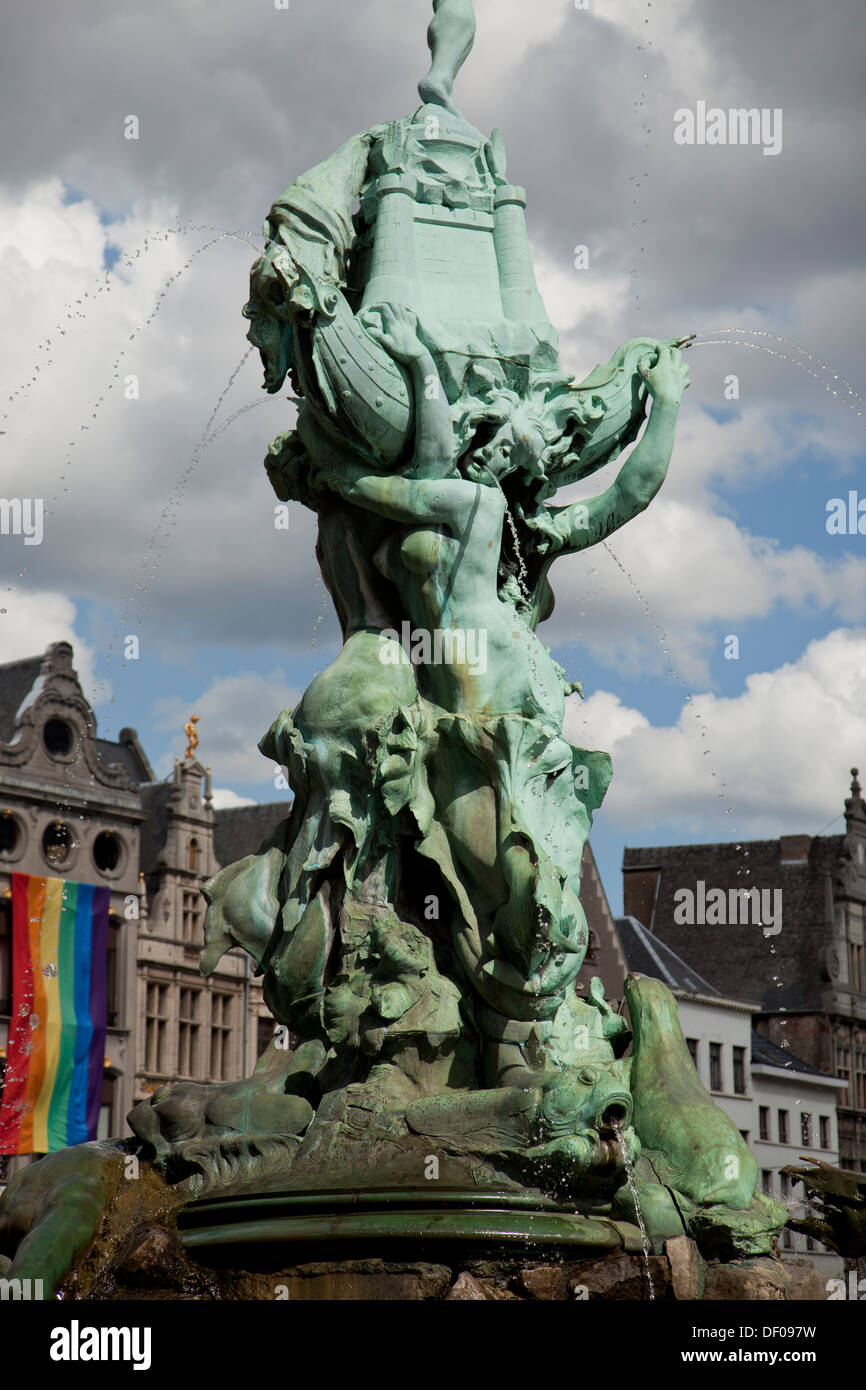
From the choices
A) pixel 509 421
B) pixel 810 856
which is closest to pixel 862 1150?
pixel 810 856

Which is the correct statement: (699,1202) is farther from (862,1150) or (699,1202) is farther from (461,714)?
(862,1150)

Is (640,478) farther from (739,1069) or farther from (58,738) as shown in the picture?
(739,1069)

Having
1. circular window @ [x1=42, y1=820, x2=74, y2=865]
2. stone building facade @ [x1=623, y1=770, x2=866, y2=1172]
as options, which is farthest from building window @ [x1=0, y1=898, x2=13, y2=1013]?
stone building facade @ [x1=623, y1=770, x2=866, y2=1172]

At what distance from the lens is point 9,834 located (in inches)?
1908

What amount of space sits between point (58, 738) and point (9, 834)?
3.13m

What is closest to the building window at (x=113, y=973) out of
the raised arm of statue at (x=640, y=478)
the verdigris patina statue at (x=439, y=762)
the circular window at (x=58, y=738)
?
the circular window at (x=58, y=738)

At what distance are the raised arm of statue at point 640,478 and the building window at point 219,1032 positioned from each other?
41965 mm

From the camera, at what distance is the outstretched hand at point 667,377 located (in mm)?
12477

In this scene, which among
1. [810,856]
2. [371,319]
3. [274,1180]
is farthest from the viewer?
[810,856]
